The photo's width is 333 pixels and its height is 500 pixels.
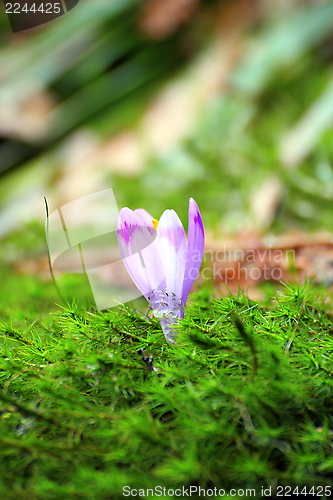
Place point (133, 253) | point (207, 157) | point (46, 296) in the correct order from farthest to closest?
point (207, 157) → point (46, 296) → point (133, 253)

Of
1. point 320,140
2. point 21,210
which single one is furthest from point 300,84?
point 21,210

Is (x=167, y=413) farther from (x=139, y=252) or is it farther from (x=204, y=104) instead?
(x=204, y=104)

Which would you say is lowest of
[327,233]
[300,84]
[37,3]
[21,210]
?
[327,233]

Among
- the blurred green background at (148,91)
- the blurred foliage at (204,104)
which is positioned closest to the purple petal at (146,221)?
the blurred foliage at (204,104)

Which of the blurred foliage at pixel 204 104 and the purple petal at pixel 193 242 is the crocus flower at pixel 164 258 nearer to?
the purple petal at pixel 193 242

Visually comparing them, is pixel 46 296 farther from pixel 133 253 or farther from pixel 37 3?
pixel 37 3

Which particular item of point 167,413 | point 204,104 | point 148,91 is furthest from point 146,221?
point 148,91

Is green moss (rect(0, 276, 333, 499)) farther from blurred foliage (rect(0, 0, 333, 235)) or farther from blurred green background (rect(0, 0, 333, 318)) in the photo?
blurred green background (rect(0, 0, 333, 318))
